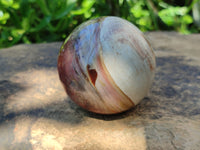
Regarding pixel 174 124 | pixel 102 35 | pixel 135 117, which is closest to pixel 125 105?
pixel 135 117

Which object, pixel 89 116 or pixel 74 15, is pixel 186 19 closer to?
pixel 74 15

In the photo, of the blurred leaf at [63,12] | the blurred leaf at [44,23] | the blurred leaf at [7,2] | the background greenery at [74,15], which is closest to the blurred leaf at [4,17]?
the background greenery at [74,15]

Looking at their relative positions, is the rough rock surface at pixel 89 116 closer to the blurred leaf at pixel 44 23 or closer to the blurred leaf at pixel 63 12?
the blurred leaf at pixel 44 23

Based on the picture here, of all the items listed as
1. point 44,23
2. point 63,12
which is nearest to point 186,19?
point 63,12

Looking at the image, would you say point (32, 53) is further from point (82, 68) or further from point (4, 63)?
point (82, 68)

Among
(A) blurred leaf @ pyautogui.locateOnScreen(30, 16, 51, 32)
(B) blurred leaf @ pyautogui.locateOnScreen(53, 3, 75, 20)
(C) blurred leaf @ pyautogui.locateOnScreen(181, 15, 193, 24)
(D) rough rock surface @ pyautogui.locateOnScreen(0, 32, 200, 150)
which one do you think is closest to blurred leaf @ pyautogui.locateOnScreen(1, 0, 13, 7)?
(A) blurred leaf @ pyautogui.locateOnScreen(30, 16, 51, 32)
